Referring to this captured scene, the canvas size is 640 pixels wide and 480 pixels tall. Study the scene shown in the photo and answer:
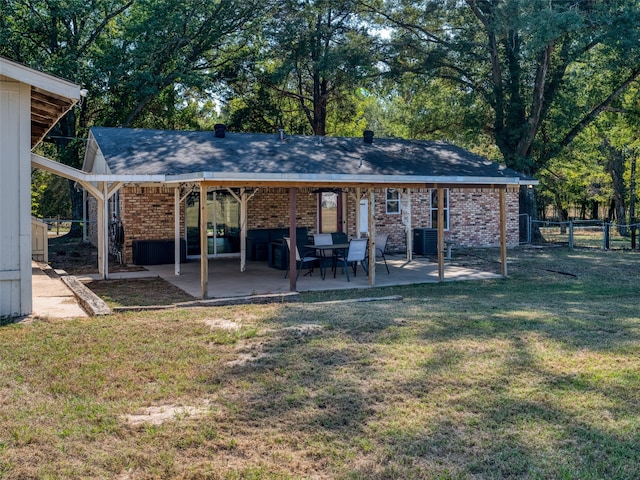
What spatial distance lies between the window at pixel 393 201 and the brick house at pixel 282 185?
0.03 metres

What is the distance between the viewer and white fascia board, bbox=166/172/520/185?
9312 mm

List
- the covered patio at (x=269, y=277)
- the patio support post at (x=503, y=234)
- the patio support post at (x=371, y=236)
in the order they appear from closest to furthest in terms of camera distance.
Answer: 1. the covered patio at (x=269, y=277)
2. the patio support post at (x=371, y=236)
3. the patio support post at (x=503, y=234)

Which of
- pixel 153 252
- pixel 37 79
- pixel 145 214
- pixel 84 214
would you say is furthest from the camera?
pixel 84 214

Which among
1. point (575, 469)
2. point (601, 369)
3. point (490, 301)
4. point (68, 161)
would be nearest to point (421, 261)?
point (490, 301)

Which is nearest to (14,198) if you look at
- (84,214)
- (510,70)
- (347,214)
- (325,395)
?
(325,395)

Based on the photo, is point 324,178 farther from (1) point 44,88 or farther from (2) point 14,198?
(2) point 14,198

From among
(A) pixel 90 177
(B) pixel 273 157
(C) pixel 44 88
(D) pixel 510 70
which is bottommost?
(A) pixel 90 177

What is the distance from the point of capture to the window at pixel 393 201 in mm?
17938

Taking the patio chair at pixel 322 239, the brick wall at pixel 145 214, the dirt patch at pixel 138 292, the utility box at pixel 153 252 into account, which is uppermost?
the brick wall at pixel 145 214

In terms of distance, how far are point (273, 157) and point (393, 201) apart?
6.80 metres

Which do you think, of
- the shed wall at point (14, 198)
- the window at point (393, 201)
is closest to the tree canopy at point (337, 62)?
the window at point (393, 201)

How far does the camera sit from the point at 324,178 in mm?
10383

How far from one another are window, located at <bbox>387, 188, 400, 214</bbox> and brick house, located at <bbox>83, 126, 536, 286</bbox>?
0.03m

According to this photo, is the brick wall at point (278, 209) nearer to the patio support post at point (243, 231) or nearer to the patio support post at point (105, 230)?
the patio support post at point (243, 231)
